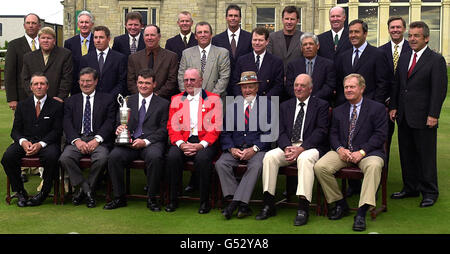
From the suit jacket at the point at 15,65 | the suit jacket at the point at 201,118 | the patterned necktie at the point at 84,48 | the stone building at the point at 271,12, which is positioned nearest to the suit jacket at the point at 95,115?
the suit jacket at the point at 201,118

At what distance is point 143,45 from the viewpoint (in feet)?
26.4

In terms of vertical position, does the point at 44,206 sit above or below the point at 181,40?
below

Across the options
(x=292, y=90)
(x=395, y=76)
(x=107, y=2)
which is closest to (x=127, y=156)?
(x=292, y=90)

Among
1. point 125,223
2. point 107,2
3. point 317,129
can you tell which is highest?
point 107,2

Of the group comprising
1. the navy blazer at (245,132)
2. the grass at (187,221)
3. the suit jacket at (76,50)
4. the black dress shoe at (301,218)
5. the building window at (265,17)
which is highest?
the building window at (265,17)

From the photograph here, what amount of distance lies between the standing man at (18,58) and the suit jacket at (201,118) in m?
2.32

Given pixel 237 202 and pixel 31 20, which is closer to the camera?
pixel 237 202

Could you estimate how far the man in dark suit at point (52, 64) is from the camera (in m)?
7.24

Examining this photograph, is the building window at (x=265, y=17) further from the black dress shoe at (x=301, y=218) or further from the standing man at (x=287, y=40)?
the black dress shoe at (x=301, y=218)

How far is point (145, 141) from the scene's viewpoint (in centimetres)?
666

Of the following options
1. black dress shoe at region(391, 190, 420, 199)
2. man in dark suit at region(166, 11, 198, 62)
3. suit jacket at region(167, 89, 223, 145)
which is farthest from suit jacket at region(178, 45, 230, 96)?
black dress shoe at region(391, 190, 420, 199)

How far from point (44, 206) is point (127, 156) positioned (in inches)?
41.7

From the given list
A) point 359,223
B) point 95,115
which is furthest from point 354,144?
point 95,115

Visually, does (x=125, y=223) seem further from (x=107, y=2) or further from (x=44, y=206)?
(x=107, y=2)
